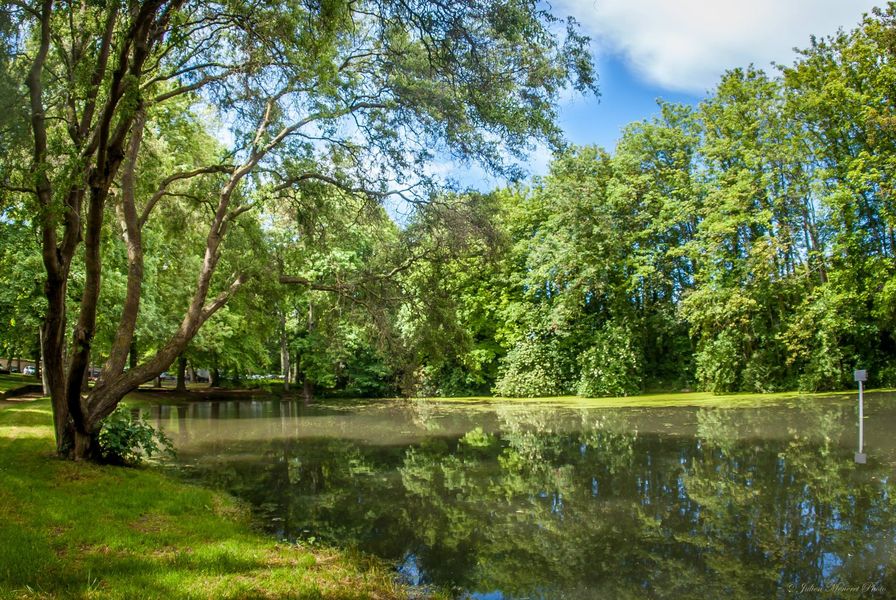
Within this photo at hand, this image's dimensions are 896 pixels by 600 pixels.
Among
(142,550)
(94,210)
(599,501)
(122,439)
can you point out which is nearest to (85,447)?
Result: (122,439)

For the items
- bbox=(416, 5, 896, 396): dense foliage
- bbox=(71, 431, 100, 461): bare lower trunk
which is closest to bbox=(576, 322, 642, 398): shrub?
bbox=(416, 5, 896, 396): dense foliage

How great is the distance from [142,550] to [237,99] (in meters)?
8.49

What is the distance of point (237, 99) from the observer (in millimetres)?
11172

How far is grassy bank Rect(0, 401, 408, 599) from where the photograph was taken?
4.59m

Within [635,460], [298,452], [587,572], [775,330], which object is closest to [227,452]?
[298,452]

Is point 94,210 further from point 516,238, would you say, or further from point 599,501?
point 516,238

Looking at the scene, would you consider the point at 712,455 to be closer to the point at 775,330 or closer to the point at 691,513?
the point at 691,513

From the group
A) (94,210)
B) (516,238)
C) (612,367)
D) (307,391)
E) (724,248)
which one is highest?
(516,238)

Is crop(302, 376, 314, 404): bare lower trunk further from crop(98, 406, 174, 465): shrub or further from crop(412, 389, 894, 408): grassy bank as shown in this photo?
crop(98, 406, 174, 465): shrub

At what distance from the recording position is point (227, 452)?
14.0m

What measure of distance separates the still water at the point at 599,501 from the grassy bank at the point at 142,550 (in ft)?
2.36

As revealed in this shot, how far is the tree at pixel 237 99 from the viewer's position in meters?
6.46

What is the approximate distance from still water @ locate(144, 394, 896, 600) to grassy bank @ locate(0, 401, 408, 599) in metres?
0.72

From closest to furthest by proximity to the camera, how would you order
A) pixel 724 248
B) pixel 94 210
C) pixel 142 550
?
pixel 142 550
pixel 94 210
pixel 724 248
